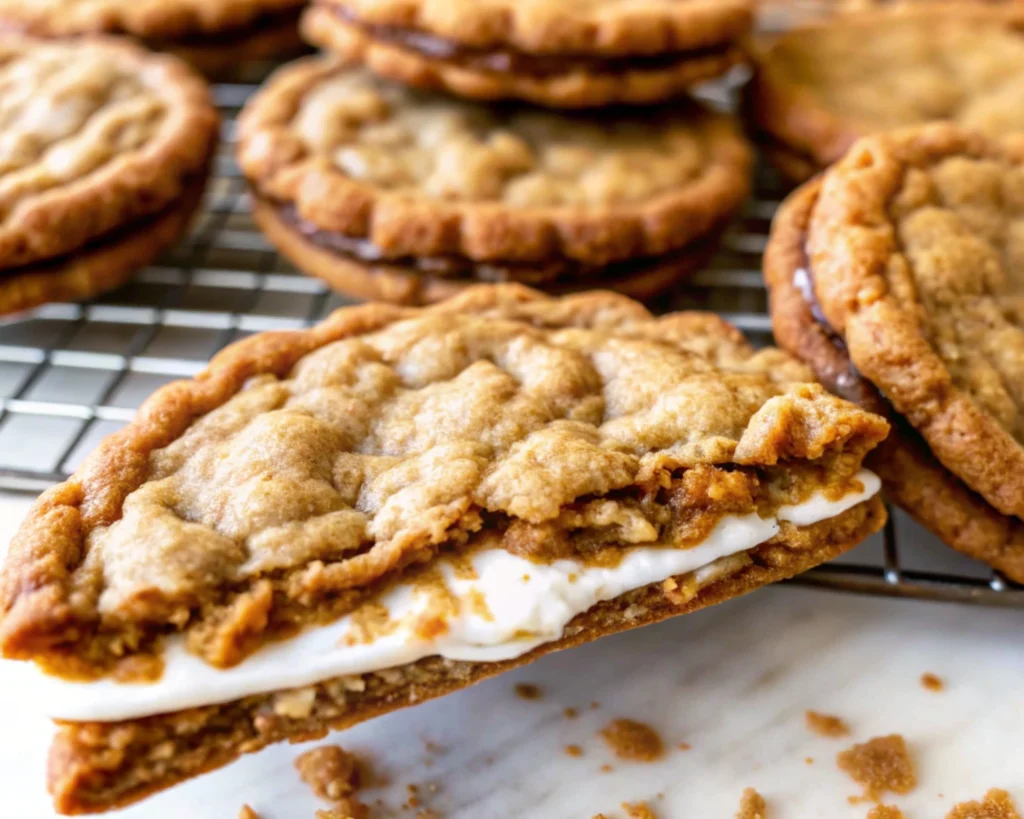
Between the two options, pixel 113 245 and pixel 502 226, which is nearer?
pixel 502 226

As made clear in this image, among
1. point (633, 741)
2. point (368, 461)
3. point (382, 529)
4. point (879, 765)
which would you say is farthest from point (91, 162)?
point (879, 765)

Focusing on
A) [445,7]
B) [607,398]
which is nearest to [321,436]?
[607,398]

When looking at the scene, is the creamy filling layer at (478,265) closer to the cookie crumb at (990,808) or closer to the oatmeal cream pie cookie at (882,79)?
the oatmeal cream pie cookie at (882,79)

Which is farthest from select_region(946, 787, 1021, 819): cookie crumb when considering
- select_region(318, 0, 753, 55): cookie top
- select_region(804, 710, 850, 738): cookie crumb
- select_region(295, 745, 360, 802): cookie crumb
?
select_region(318, 0, 753, 55): cookie top

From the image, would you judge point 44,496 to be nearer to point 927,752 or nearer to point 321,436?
point 321,436

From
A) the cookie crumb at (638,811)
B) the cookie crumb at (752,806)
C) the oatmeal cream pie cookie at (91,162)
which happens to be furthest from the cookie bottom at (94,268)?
the cookie crumb at (752,806)
